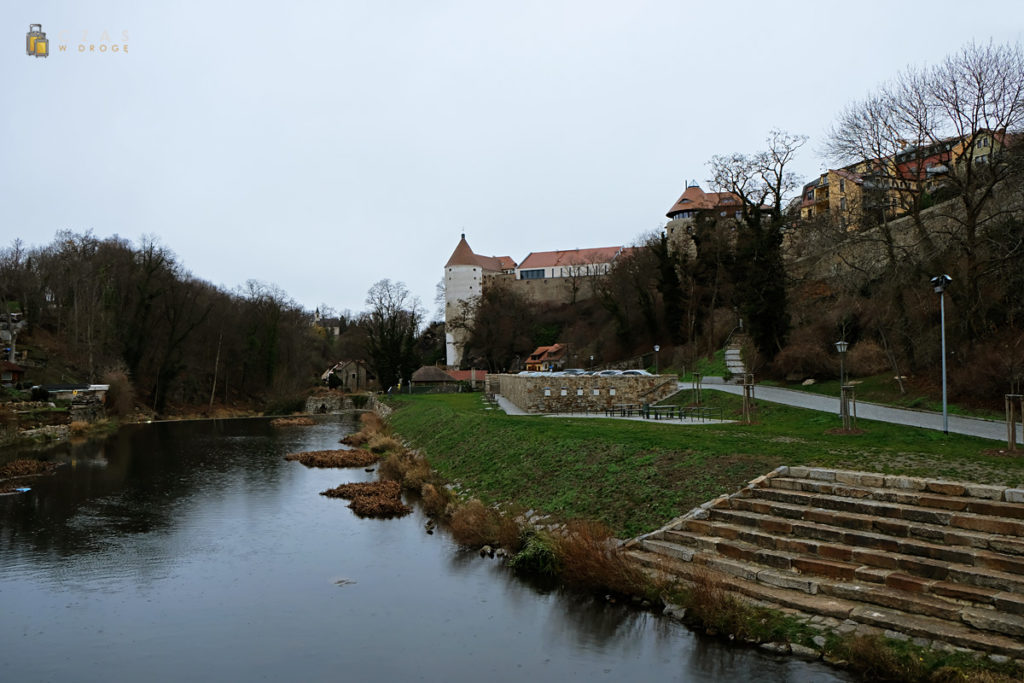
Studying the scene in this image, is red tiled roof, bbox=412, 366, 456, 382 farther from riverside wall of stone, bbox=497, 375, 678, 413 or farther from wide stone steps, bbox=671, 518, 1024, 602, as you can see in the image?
wide stone steps, bbox=671, 518, 1024, 602

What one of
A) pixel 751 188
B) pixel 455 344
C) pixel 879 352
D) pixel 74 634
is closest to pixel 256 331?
pixel 455 344

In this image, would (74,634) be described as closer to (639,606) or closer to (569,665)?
(569,665)

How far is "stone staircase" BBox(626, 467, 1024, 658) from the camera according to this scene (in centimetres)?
752

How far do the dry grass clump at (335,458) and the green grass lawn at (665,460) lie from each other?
22.6 ft

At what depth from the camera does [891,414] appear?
19.8 metres

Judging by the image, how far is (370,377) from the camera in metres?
81.5

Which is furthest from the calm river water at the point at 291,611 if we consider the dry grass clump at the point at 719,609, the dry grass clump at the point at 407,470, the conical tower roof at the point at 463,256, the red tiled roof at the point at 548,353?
the conical tower roof at the point at 463,256

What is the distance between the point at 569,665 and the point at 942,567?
15.3 ft

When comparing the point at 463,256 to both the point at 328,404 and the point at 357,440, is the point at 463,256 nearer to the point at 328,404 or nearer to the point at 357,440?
the point at 328,404

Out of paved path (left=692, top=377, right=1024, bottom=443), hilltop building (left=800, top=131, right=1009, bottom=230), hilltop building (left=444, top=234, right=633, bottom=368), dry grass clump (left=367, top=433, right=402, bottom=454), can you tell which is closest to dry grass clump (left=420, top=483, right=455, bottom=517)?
dry grass clump (left=367, top=433, right=402, bottom=454)

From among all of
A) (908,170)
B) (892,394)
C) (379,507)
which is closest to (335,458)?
(379,507)

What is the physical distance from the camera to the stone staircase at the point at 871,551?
296 inches

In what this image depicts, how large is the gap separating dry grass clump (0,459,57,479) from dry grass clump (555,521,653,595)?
22.0 meters

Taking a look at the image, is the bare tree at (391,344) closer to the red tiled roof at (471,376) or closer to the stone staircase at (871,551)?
the red tiled roof at (471,376)
